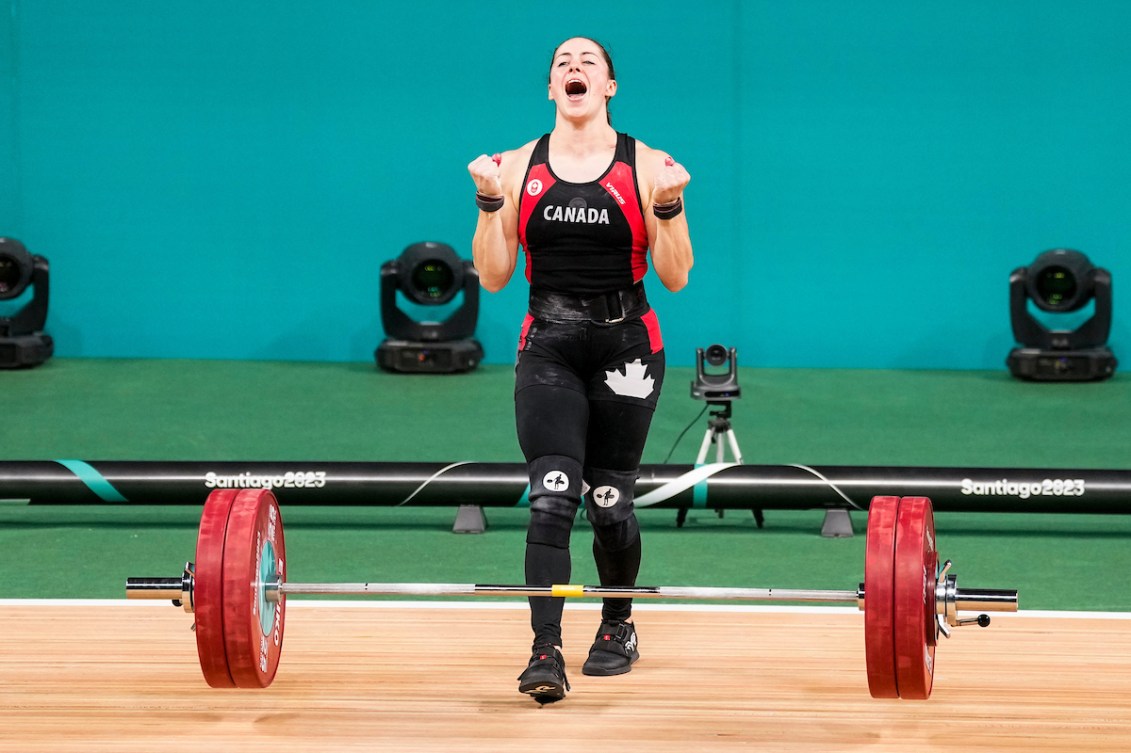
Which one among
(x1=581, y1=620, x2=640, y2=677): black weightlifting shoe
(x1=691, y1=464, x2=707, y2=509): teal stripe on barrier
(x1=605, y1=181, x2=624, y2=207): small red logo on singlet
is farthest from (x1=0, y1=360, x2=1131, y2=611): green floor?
(x1=605, y1=181, x2=624, y2=207): small red logo on singlet

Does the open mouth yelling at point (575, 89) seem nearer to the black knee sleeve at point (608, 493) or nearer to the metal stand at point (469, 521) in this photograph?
the black knee sleeve at point (608, 493)

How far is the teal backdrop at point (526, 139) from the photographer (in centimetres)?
876

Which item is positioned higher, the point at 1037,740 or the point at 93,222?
the point at 93,222

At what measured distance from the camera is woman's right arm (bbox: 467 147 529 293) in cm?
323

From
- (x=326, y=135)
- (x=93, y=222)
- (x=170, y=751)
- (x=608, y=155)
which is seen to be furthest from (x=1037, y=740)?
(x=93, y=222)

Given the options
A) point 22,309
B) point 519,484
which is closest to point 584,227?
point 519,484

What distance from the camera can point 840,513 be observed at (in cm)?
491

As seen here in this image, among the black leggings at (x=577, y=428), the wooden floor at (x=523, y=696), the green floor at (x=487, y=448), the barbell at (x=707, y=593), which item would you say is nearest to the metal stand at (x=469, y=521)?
the green floor at (x=487, y=448)

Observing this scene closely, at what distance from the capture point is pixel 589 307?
3.26 meters

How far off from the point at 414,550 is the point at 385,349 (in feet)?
12.6

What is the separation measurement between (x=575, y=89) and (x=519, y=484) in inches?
68.5

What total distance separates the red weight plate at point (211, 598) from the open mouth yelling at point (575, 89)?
1172 mm

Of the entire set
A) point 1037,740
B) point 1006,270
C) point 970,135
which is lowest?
point 1037,740

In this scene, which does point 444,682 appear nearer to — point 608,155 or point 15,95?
point 608,155
